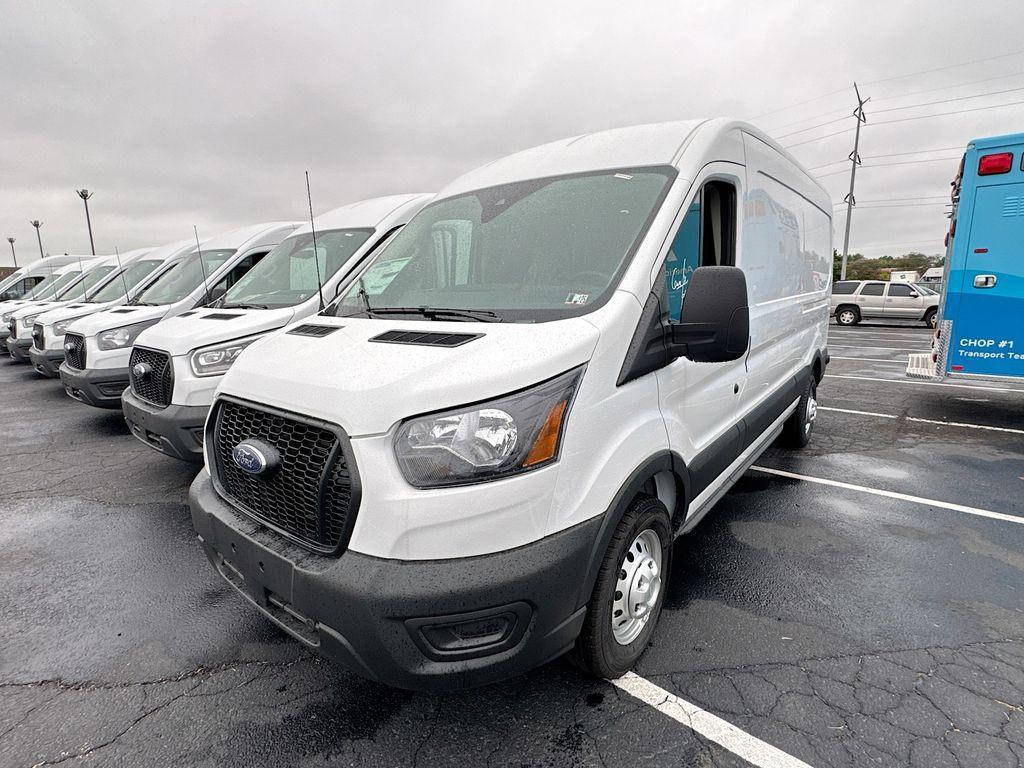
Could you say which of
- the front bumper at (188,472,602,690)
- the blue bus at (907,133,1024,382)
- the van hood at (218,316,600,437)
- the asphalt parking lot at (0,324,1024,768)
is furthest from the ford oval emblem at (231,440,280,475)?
the blue bus at (907,133,1024,382)

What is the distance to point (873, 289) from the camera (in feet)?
68.1

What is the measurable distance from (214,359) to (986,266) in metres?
7.67

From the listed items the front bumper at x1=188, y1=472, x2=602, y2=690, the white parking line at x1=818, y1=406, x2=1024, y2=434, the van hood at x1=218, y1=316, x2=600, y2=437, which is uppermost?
the van hood at x1=218, y1=316, x2=600, y2=437

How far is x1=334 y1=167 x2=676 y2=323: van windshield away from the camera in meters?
2.26

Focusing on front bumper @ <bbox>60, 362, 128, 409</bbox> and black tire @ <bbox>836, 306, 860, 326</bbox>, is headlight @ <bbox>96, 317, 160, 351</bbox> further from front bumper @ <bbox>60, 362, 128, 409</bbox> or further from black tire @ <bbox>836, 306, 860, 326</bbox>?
black tire @ <bbox>836, 306, 860, 326</bbox>

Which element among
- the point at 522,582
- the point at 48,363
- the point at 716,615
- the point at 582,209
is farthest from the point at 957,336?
the point at 48,363

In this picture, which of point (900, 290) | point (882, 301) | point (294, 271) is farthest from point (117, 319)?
point (900, 290)

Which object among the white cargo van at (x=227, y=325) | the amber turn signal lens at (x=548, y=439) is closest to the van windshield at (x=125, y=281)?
the white cargo van at (x=227, y=325)

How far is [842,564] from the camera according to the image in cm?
327

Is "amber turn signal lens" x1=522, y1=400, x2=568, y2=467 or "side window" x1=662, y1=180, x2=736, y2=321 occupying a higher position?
"side window" x1=662, y1=180, x2=736, y2=321

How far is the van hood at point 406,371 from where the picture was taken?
1729 millimetres

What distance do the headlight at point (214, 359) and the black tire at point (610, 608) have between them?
3.24 m

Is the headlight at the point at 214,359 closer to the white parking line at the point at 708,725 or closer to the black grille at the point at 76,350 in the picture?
the black grille at the point at 76,350

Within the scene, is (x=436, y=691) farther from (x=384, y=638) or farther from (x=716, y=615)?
(x=716, y=615)
